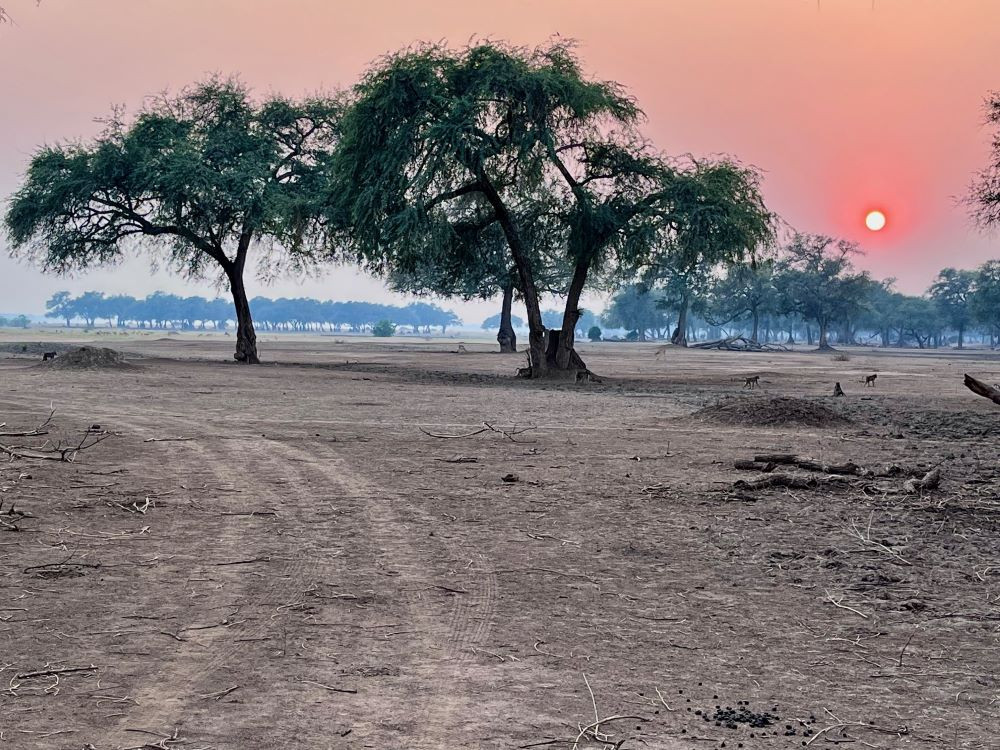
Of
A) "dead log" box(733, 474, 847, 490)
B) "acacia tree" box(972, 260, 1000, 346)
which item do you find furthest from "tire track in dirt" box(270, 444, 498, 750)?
"acacia tree" box(972, 260, 1000, 346)

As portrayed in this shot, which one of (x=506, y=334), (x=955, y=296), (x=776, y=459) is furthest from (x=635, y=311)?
(x=776, y=459)

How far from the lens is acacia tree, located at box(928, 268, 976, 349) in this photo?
153m

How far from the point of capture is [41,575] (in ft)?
24.0

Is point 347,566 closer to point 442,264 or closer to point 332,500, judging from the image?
point 332,500

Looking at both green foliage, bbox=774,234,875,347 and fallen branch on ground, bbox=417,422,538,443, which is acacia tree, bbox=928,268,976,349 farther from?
fallen branch on ground, bbox=417,422,538,443

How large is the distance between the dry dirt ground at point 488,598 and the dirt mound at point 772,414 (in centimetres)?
329

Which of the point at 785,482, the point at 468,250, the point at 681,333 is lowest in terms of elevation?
the point at 785,482

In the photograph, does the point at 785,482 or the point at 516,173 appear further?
the point at 516,173

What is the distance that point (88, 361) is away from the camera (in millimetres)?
33719

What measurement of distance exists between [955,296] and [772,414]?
14971 centimetres

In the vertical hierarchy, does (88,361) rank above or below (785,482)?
above

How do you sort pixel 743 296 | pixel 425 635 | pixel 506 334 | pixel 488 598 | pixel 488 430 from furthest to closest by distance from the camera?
pixel 743 296
pixel 506 334
pixel 488 430
pixel 488 598
pixel 425 635

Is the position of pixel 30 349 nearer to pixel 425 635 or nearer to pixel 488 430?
pixel 488 430

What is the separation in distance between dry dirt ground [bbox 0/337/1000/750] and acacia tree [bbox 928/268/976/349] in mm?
150750
